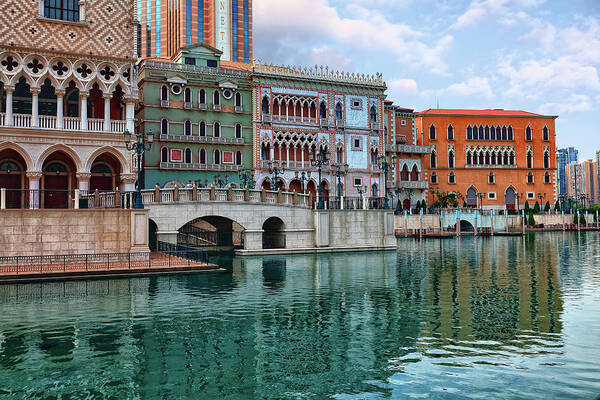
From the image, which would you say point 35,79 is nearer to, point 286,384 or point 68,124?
point 68,124

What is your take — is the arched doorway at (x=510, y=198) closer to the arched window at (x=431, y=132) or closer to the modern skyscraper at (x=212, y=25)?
the arched window at (x=431, y=132)

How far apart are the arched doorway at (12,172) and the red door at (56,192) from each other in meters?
1.56

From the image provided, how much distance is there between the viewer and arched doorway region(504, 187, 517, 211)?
7906 cm

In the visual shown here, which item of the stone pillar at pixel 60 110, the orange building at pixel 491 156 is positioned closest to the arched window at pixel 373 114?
the orange building at pixel 491 156

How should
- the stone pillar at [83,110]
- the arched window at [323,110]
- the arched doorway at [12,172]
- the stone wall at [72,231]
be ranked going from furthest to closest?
the arched window at [323,110], the arched doorway at [12,172], the stone pillar at [83,110], the stone wall at [72,231]

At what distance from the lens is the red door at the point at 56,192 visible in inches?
1320

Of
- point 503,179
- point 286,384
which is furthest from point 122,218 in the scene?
point 503,179

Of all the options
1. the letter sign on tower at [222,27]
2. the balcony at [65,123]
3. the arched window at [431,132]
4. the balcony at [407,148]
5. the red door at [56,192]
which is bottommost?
the red door at [56,192]

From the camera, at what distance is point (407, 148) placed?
232 feet

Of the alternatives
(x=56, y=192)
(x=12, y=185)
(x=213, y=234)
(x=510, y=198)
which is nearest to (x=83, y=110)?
(x=56, y=192)

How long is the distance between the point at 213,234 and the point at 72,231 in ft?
56.6

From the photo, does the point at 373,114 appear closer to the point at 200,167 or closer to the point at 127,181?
the point at 200,167

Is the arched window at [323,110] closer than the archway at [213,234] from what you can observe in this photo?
No

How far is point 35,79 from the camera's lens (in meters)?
35.1
